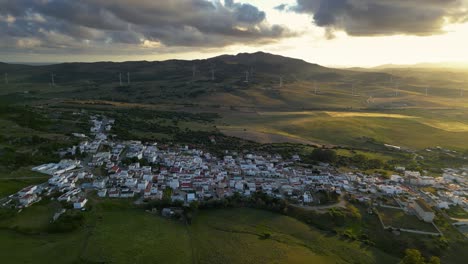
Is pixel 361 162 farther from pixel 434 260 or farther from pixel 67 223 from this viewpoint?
pixel 67 223

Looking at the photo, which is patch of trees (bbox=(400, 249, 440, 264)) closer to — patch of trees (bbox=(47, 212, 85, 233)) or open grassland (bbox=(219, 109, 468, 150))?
patch of trees (bbox=(47, 212, 85, 233))

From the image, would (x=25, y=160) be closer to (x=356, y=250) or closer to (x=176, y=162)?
(x=176, y=162)

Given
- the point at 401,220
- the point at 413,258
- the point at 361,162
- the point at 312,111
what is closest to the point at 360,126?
the point at 312,111

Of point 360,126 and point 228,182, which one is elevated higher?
point 360,126

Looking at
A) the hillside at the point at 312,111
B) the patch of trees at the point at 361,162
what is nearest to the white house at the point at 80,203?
the patch of trees at the point at 361,162

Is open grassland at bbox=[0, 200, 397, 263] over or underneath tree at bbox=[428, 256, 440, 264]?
underneath

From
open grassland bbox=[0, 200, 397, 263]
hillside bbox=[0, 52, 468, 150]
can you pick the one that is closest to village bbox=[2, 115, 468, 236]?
open grassland bbox=[0, 200, 397, 263]
